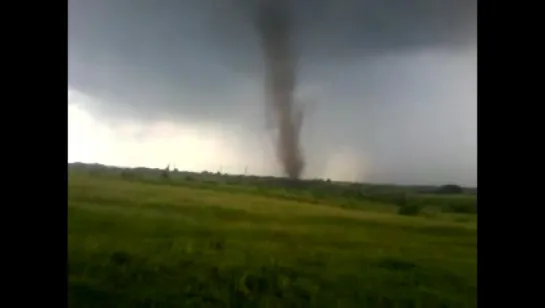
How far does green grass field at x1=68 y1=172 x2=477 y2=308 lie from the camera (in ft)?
4.51

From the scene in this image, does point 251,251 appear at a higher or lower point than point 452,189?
lower

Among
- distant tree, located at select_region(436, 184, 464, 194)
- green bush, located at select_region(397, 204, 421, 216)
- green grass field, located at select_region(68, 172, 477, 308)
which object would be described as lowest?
green grass field, located at select_region(68, 172, 477, 308)

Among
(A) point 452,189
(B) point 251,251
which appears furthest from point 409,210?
(B) point 251,251

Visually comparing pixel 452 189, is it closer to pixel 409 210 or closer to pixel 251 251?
pixel 409 210

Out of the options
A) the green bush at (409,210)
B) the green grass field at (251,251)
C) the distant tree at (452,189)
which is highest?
the distant tree at (452,189)

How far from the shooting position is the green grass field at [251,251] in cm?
138

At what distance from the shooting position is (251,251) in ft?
4.66

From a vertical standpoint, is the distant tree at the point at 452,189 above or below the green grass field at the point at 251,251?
above

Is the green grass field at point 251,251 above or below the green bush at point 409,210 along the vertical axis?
below

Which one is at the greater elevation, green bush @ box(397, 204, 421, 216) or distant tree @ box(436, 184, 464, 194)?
distant tree @ box(436, 184, 464, 194)

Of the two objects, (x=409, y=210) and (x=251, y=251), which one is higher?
(x=409, y=210)

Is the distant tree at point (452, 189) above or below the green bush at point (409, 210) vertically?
above
